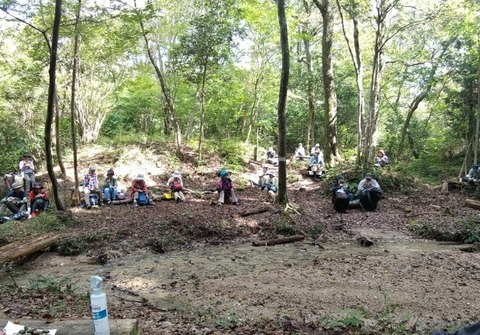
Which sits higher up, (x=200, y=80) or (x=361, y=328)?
(x=200, y=80)

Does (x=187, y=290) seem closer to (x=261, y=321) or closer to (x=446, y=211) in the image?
(x=261, y=321)

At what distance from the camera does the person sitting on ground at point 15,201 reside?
1080 centimetres

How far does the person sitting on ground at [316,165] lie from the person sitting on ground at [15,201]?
429 inches

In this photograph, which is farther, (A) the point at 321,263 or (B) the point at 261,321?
(A) the point at 321,263

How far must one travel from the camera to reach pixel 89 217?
31.4 feet

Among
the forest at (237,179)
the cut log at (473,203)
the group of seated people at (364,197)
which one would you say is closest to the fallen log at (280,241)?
the forest at (237,179)

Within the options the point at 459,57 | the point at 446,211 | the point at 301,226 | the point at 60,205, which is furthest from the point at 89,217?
the point at 459,57

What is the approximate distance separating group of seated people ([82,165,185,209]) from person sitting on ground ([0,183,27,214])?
1714mm

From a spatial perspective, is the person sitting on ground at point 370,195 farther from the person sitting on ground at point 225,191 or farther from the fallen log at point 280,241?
the person sitting on ground at point 225,191

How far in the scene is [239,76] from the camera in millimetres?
19281

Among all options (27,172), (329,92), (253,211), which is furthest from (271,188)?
(27,172)

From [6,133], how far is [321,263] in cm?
1606

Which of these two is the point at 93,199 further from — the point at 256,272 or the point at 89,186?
the point at 256,272

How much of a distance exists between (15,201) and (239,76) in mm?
12013
